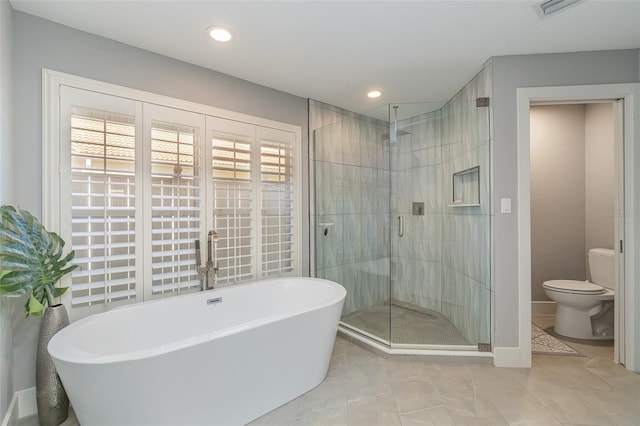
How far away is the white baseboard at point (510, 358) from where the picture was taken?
240cm

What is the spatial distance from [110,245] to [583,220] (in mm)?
4777

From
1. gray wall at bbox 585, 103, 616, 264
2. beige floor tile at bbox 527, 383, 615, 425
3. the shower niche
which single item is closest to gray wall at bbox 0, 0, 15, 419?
beige floor tile at bbox 527, 383, 615, 425

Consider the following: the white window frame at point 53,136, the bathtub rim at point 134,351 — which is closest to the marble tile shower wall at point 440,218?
the bathtub rim at point 134,351

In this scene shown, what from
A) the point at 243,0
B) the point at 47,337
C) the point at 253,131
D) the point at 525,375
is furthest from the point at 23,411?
the point at 525,375

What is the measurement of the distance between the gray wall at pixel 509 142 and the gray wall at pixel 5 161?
10.6ft

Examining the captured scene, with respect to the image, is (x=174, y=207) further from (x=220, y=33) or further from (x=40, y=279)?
(x=220, y=33)

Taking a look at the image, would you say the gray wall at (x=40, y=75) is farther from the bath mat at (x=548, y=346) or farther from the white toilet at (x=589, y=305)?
the white toilet at (x=589, y=305)

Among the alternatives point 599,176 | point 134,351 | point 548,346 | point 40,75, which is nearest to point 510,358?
point 548,346

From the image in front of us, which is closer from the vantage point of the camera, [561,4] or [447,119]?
[561,4]

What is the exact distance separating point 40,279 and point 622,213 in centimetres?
405

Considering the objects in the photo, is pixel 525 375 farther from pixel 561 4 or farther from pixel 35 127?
pixel 35 127

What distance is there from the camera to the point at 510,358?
2.42m

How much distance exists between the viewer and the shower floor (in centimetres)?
272

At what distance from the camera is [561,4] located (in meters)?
1.73
